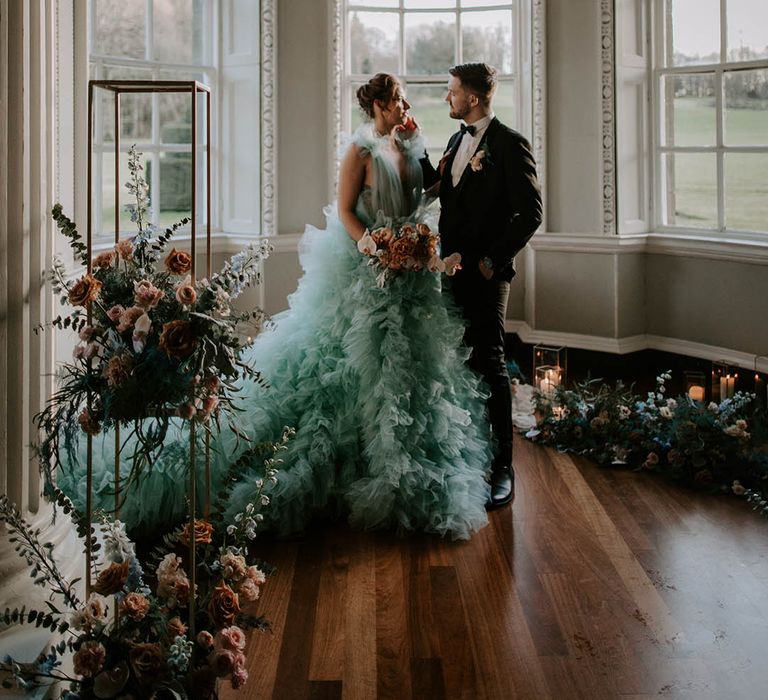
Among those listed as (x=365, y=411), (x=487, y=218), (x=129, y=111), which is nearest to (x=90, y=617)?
(x=365, y=411)

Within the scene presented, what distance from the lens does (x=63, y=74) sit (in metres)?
2.48

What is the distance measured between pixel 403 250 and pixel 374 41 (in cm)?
290

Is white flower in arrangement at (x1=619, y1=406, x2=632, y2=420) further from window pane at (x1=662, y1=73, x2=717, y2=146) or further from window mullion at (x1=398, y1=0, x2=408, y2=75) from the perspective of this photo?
window mullion at (x1=398, y1=0, x2=408, y2=75)

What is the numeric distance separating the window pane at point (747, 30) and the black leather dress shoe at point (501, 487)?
278 cm

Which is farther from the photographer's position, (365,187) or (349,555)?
(365,187)

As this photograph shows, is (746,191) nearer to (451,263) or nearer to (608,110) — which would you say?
(608,110)

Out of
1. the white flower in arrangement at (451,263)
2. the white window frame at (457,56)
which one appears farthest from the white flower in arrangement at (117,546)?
the white window frame at (457,56)

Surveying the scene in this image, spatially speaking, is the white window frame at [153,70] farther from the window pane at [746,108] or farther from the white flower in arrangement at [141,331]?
the white flower in arrangement at [141,331]

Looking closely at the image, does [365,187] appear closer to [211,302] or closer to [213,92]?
[211,302]

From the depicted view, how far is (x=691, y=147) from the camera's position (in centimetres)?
553

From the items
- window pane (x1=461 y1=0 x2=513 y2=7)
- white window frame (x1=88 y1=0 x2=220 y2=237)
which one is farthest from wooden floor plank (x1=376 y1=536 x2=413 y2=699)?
window pane (x1=461 y1=0 x2=513 y2=7)

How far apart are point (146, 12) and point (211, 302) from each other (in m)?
3.77

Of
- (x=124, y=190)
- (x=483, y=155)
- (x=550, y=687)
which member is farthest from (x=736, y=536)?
(x=124, y=190)

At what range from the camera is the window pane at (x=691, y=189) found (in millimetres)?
5441
